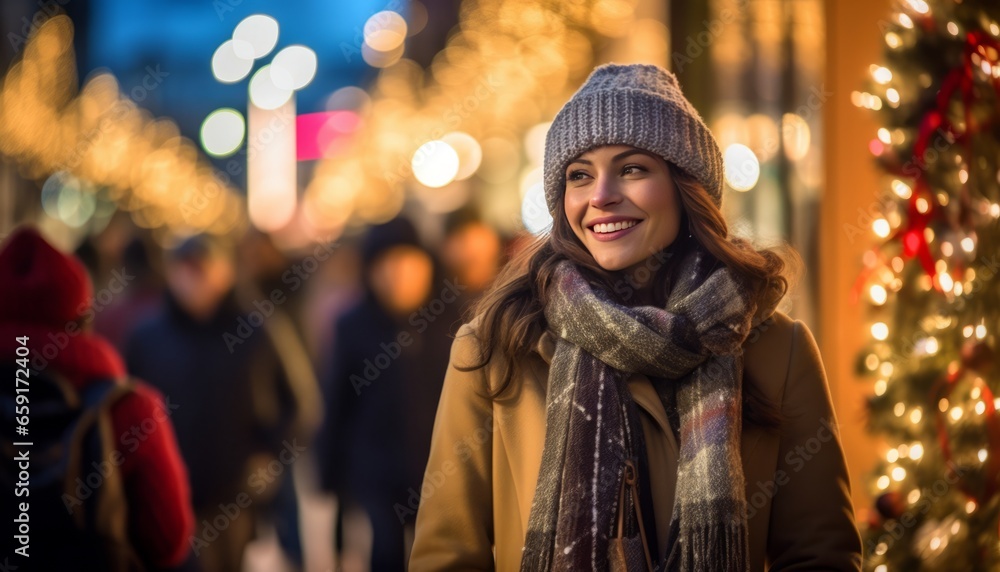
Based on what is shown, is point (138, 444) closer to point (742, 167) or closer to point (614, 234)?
point (614, 234)

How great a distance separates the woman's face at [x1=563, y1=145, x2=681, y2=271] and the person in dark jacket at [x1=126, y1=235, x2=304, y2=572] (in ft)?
9.99

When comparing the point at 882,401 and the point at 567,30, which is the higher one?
the point at 567,30

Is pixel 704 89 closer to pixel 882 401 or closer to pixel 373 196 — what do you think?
pixel 882 401

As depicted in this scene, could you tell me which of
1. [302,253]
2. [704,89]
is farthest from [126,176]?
[704,89]

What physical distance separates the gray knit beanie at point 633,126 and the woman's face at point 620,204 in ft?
0.10

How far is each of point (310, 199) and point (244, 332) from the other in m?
7.03

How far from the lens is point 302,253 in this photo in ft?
35.2

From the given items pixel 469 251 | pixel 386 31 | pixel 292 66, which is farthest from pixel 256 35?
pixel 469 251

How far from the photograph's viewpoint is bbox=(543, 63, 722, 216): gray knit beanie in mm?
2057

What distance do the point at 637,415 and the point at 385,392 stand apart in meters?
2.63

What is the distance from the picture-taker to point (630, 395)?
6.84 feet

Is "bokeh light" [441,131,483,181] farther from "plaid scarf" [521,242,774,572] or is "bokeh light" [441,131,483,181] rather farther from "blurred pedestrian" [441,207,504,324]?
"plaid scarf" [521,242,774,572]

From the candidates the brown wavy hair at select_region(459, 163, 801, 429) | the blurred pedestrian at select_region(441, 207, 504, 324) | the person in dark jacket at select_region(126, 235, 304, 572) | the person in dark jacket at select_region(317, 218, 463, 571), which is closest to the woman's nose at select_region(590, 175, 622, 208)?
the brown wavy hair at select_region(459, 163, 801, 429)

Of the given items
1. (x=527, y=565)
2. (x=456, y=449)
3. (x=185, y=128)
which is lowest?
(x=527, y=565)
